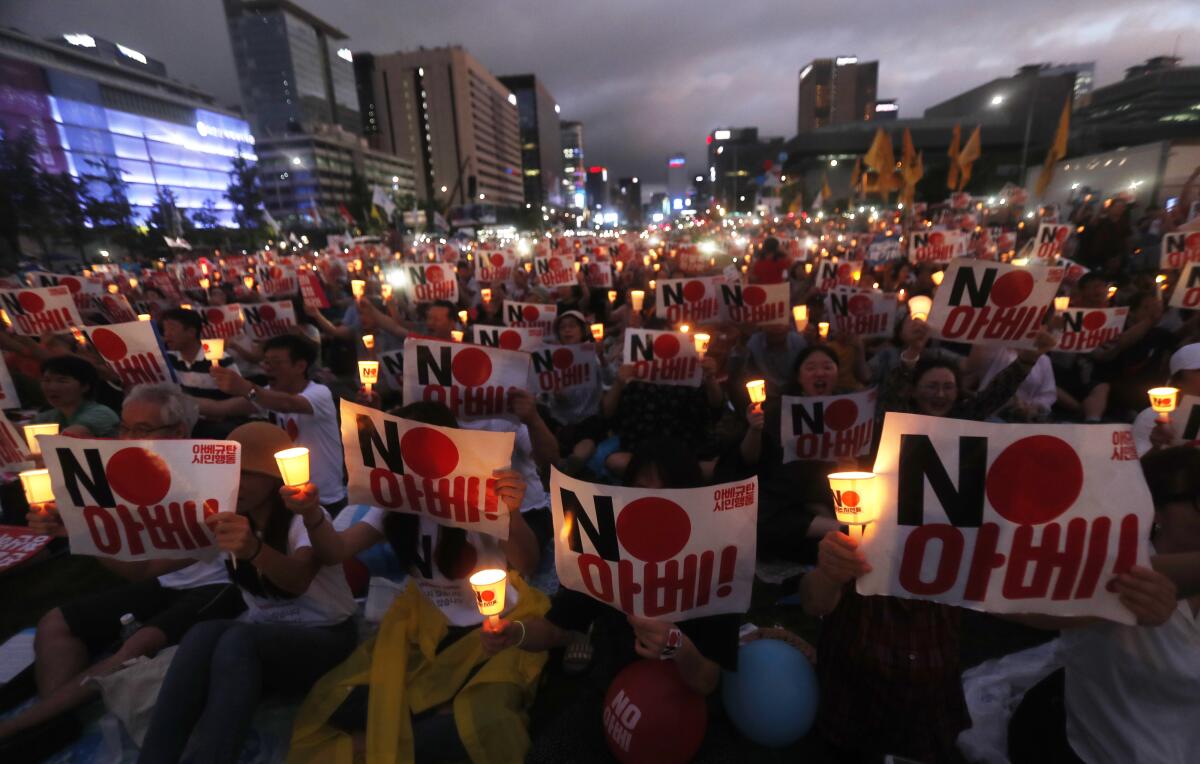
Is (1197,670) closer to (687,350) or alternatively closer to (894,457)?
(894,457)

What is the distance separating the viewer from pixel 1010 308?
4.44m

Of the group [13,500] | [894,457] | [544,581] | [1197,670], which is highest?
[894,457]

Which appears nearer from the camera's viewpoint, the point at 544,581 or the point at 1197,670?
the point at 1197,670

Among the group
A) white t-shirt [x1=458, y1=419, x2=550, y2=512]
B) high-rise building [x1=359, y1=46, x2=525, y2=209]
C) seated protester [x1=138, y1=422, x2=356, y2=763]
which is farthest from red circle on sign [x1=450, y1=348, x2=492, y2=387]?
high-rise building [x1=359, y1=46, x2=525, y2=209]

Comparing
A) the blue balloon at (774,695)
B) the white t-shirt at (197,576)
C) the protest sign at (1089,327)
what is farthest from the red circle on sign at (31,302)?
the protest sign at (1089,327)

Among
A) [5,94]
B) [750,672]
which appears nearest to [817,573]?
[750,672]

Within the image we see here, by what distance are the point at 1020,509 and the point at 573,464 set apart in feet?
13.6

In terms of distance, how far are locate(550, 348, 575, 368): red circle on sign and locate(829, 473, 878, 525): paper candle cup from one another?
429cm

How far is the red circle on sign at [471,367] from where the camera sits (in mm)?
4156

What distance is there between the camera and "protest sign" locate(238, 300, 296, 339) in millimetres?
8156

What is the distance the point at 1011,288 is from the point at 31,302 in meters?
10.8

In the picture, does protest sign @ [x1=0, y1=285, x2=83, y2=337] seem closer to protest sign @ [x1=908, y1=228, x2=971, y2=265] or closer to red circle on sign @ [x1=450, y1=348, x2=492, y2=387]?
red circle on sign @ [x1=450, y1=348, x2=492, y2=387]

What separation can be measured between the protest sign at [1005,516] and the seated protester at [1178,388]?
188cm

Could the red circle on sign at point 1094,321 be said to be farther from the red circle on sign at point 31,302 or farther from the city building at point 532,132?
the city building at point 532,132
